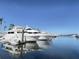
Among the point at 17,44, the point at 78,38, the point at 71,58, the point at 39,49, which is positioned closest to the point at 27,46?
the point at 39,49

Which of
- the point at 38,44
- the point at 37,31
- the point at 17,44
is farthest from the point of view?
the point at 37,31

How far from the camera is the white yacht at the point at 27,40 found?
1255 inches

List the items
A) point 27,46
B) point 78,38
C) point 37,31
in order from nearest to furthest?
point 27,46 < point 37,31 < point 78,38

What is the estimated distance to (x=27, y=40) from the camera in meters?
34.9

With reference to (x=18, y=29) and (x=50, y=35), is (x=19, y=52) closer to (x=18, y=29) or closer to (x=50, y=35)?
(x=18, y=29)

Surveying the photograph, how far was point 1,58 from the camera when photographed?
23.3 meters

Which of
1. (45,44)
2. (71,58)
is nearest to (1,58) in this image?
(71,58)

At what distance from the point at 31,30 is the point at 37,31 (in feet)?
4.57

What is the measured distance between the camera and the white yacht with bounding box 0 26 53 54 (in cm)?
3188

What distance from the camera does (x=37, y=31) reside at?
4184 cm

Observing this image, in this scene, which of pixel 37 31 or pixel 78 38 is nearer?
pixel 37 31

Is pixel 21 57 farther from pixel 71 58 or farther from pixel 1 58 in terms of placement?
pixel 71 58

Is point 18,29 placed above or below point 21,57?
above

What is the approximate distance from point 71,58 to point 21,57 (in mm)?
6748
